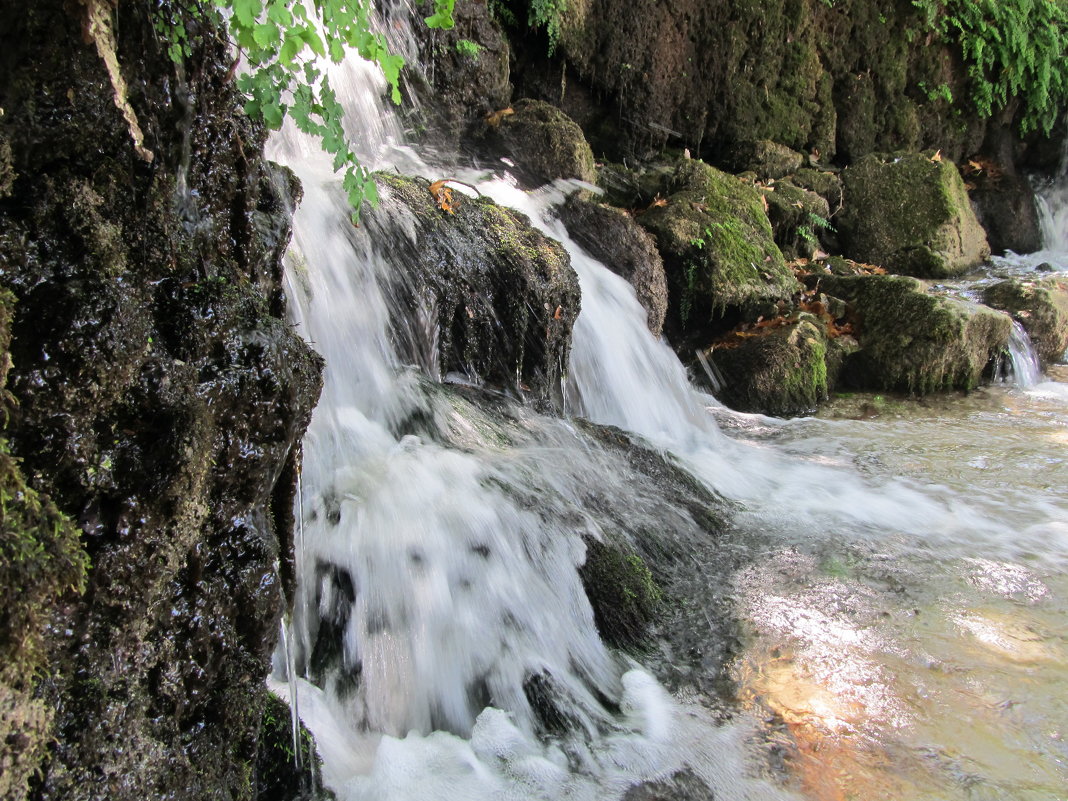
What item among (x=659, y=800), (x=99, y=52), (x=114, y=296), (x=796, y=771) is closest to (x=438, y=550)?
(x=659, y=800)

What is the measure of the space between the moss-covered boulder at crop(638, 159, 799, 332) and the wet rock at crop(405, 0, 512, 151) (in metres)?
2.20

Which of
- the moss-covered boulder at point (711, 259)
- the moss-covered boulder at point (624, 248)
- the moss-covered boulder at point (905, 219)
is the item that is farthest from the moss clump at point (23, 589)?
the moss-covered boulder at point (905, 219)

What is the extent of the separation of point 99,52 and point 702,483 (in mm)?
4086

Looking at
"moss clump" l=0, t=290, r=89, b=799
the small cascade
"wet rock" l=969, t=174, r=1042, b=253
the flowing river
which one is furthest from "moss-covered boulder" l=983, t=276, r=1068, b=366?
"moss clump" l=0, t=290, r=89, b=799

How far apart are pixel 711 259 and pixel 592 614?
16.3 ft

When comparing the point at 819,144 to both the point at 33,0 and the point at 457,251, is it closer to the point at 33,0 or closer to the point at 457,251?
the point at 457,251

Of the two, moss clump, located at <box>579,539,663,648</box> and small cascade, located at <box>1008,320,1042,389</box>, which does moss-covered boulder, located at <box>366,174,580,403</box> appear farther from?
small cascade, located at <box>1008,320,1042,389</box>

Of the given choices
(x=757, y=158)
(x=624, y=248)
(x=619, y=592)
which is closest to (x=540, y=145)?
(x=624, y=248)

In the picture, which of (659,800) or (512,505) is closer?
(659,800)

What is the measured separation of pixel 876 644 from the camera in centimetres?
315

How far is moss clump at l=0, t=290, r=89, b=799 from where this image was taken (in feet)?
4.58

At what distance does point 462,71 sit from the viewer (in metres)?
A: 7.87

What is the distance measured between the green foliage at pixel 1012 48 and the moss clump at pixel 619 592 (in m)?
11.3

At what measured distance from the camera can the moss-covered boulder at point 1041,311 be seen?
8.33 metres
